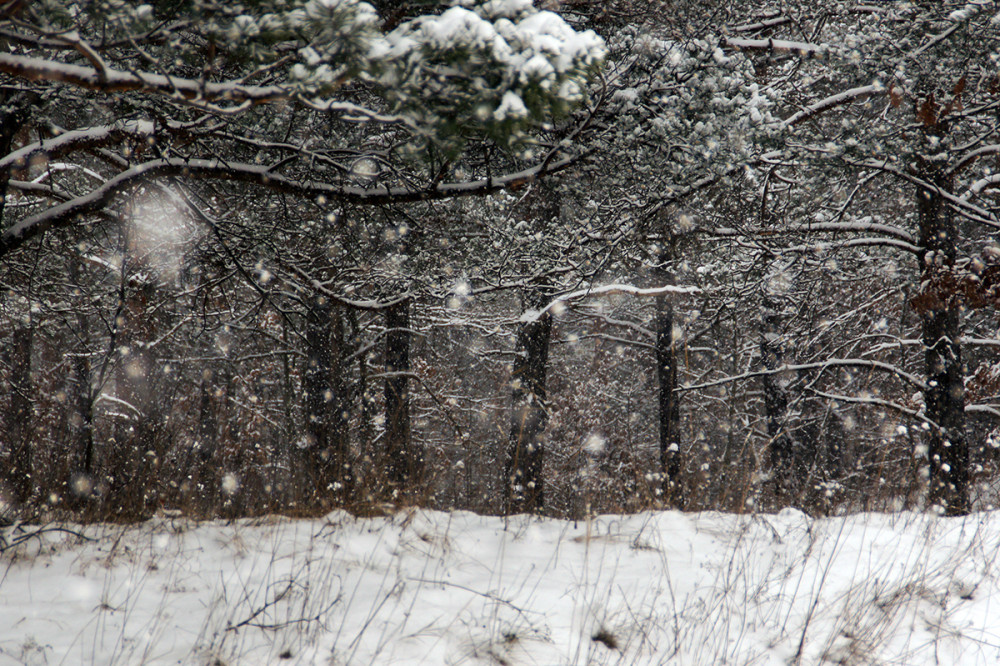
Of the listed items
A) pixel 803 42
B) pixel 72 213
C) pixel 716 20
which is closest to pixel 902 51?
pixel 803 42

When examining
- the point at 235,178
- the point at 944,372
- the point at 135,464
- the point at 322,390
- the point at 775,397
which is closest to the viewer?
the point at 235,178

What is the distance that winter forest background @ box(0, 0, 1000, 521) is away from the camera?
2348 mm

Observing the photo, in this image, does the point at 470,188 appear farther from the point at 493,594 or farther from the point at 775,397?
the point at 775,397

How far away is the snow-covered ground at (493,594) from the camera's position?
2879 millimetres

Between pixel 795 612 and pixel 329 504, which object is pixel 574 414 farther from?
pixel 795 612

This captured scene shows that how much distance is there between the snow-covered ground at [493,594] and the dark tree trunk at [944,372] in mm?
2565

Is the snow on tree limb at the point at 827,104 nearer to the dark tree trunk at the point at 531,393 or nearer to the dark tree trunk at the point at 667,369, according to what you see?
the dark tree trunk at the point at 667,369

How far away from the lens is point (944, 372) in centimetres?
→ 711

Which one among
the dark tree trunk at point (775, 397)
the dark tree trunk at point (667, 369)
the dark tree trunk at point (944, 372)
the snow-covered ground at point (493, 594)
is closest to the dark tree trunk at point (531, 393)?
the dark tree trunk at point (667, 369)

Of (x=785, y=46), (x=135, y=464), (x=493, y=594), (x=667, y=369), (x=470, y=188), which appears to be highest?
(x=785, y=46)

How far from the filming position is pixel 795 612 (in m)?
3.38

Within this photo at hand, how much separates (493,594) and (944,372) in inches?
263

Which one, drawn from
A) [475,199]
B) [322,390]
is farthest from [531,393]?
[322,390]

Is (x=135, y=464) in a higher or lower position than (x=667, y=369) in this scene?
lower
